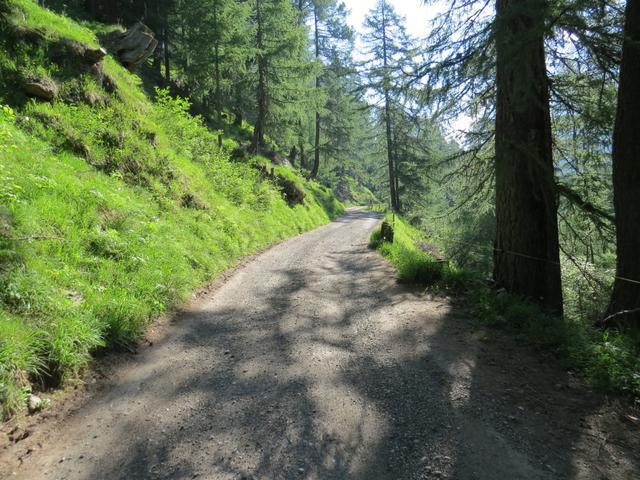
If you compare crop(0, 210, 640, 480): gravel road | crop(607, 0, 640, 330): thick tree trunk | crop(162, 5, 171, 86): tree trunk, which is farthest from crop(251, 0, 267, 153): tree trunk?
crop(607, 0, 640, 330): thick tree trunk

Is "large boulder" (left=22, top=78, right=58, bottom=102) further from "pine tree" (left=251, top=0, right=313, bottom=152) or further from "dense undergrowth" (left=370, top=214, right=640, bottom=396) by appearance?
"pine tree" (left=251, top=0, right=313, bottom=152)

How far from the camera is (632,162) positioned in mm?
5188

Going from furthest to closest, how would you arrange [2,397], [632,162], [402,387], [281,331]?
[281,331] → [632,162] → [402,387] → [2,397]

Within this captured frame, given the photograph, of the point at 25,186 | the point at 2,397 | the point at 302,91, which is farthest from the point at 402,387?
the point at 302,91

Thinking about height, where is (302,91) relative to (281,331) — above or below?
above

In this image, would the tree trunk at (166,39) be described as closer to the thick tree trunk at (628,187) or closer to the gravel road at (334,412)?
the gravel road at (334,412)

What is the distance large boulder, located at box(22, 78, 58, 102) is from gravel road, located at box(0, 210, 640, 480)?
7.07m

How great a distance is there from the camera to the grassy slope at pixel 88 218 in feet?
13.4

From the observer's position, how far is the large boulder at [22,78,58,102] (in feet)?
28.1

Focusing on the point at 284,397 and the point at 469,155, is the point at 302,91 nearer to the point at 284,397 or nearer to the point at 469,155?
the point at 469,155

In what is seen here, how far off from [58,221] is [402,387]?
18.4 ft

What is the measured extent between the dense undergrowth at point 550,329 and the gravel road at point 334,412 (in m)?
0.23

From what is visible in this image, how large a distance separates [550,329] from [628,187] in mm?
2354

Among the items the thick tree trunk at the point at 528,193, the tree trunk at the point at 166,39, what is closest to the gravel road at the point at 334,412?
the thick tree trunk at the point at 528,193
